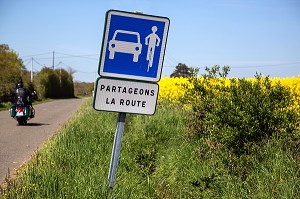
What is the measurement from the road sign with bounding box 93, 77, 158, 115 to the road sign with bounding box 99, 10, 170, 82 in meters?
0.07

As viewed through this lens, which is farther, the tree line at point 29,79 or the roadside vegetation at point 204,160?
the tree line at point 29,79

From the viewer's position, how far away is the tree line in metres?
33.0

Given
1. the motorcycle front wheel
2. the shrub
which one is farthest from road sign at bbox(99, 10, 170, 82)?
the motorcycle front wheel

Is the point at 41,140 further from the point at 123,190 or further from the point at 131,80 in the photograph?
the point at 131,80

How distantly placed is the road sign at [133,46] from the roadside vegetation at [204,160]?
1.26 m

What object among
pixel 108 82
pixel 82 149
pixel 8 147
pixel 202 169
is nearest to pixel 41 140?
pixel 8 147

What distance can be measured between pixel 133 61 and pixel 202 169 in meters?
2.32

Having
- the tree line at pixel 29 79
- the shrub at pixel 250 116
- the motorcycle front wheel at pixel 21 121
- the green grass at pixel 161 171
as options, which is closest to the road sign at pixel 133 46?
the green grass at pixel 161 171

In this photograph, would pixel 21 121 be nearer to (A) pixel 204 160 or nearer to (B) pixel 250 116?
(A) pixel 204 160

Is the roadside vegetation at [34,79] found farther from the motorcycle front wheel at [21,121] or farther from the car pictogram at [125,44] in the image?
the car pictogram at [125,44]

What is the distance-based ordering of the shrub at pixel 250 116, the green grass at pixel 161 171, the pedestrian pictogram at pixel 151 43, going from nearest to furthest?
the pedestrian pictogram at pixel 151 43 < the green grass at pixel 161 171 < the shrub at pixel 250 116

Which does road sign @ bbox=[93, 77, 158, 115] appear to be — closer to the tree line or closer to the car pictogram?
the car pictogram

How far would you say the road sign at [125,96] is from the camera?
3.52 m

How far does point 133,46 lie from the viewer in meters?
→ 3.55
